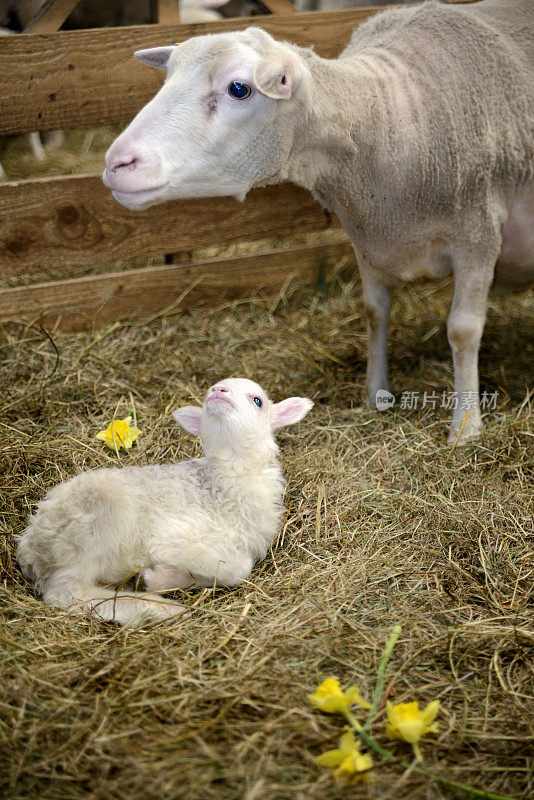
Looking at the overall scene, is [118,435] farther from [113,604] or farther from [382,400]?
[382,400]

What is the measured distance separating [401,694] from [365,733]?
0.24m

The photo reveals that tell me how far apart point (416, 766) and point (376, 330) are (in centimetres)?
227

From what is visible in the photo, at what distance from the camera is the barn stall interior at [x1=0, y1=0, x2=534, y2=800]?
1.82 metres

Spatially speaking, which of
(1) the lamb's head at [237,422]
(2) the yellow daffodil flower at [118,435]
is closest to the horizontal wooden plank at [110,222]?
(2) the yellow daffodil flower at [118,435]

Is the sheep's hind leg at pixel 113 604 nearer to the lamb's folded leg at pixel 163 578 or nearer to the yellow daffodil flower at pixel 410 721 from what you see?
the lamb's folded leg at pixel 163 578

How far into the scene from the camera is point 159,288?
4.29 meters

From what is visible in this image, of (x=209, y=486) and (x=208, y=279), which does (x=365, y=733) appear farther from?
(x=208, y=279)

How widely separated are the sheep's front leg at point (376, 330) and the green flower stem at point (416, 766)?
2.06m

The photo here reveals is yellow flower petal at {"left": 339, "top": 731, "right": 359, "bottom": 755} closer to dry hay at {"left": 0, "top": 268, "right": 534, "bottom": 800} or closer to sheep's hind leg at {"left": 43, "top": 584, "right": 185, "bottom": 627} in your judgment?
dry hay at {"left": 0, "top": 268, "right": 534, "bottom": 800}

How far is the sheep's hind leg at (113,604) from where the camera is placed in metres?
2.31

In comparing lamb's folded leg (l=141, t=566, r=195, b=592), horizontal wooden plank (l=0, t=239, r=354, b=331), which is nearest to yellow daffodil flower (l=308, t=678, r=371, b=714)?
lamb's folded leg (l=141, t=566, r=195, b=592)

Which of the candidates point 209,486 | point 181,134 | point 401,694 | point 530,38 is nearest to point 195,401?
point 209,486

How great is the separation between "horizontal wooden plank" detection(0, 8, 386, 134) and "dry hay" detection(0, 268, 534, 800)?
1072mm

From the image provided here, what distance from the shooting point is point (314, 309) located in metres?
4.49
